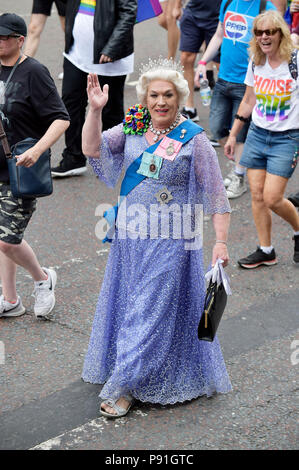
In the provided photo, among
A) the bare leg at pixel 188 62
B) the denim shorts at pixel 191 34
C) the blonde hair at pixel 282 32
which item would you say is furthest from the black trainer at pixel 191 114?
the blonde hair at pixel 282 32

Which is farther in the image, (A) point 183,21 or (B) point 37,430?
(A) point 183,21

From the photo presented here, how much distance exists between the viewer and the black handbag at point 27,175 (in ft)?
16.6

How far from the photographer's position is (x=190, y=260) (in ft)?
15.1

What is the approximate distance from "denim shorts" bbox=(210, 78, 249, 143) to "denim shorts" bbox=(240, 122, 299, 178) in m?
1.34

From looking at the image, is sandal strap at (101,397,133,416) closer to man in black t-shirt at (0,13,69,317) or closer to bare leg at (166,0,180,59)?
man in black t-shirt at (0,13,69,317)

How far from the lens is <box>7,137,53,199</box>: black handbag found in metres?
5.06

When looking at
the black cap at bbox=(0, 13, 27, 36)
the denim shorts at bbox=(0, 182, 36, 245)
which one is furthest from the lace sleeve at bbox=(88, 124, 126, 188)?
the black cap at bbox=(0, 13, 27, 36)

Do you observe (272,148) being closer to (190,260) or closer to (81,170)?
(190,260)

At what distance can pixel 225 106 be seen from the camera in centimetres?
800

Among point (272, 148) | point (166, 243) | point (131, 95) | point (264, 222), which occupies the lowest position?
point (131, 95)

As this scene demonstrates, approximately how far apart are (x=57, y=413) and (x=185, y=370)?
2.32 feet


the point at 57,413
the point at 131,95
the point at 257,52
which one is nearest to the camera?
the point at 57,413

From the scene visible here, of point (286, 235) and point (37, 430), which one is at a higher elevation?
point (37, 430)
